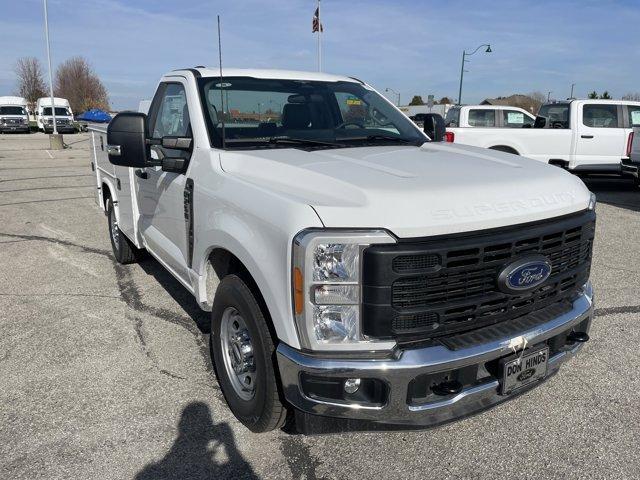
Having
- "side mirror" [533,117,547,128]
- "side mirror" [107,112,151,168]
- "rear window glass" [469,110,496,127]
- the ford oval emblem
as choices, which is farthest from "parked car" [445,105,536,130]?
the ford oval emblem

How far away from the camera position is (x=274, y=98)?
391 cm

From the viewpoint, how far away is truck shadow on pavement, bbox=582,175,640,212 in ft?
33.6

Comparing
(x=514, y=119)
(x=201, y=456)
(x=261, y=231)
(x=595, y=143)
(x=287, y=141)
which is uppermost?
(x=514, y=119)

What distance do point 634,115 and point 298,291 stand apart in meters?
12.6

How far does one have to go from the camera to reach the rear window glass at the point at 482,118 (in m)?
13.8

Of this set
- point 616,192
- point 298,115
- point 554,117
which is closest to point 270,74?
point 298,115

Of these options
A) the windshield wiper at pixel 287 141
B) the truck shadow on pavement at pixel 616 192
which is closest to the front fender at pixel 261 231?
the windshield wiper at pixel 287 141

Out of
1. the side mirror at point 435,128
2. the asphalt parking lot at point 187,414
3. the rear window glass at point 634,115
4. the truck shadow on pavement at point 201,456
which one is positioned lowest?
the truck shadow on pavement at point 201,456

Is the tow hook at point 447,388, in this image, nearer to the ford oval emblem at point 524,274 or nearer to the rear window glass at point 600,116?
the ford oval emblem at point 524,274

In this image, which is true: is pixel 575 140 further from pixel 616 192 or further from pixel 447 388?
pixel 447 388

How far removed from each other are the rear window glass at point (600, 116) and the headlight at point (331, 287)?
1156 cm

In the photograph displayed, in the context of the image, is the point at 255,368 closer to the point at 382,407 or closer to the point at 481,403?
the point at 382,407

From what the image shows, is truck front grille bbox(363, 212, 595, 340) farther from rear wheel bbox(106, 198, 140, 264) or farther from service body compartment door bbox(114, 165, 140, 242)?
rear wheel bbox(106, 198, 140, 264)

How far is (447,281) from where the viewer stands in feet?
7.65
